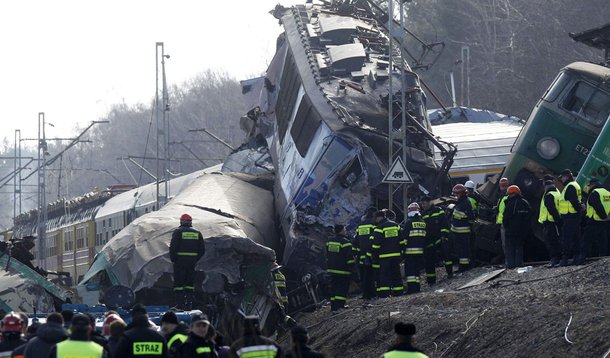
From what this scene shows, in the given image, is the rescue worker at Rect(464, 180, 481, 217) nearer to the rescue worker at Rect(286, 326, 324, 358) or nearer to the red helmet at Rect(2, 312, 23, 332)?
the red helmet at Rect(2, 312, 23, 332)

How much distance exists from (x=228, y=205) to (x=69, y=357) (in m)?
14.4

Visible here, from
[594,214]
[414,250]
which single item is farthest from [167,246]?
[594,214]

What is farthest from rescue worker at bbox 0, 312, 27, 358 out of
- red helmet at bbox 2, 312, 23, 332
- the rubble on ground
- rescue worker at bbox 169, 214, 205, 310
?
rescue worker at bbox 169, 214, 205, 310

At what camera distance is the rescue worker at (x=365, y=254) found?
20766mm

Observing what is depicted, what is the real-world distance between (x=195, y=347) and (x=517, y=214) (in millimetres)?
9969

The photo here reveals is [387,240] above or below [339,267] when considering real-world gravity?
above

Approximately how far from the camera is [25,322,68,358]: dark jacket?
35.0 feet

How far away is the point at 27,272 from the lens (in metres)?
20.1

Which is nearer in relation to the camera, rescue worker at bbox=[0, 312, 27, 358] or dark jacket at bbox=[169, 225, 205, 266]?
rescue worker at bbox=[0, 312, 27, 358]

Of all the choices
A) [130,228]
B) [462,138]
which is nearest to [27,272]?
[130,228]

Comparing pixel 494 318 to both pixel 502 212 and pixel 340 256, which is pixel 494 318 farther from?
pixel 340 256

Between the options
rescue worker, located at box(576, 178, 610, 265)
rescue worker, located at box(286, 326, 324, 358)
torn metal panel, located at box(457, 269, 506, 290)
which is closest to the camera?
rescue worker, located at box(286, 326, 324, 358)

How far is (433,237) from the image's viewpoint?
69.5ft

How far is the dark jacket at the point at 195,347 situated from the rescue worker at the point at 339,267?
10158 millimetres
